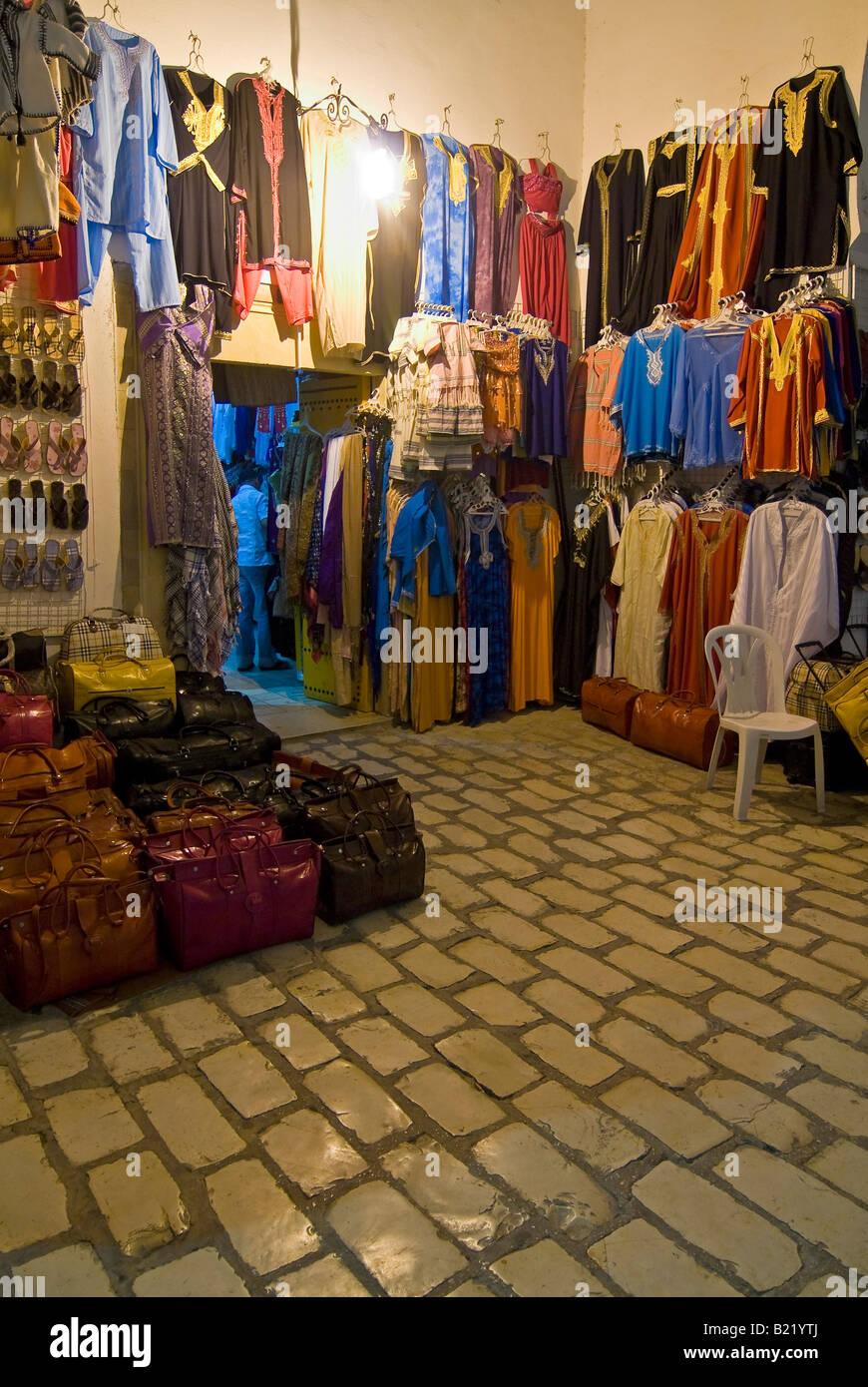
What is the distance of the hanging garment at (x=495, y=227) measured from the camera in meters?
5.97

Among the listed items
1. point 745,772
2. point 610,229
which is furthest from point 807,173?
point 745,772

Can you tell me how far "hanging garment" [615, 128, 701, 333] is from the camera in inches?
227

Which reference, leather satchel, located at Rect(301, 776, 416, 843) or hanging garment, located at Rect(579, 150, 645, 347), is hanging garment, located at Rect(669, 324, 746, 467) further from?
leather satchel, located at Rect(301, 776, 416, 843)

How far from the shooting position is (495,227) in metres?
6.09

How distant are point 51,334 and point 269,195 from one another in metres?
1.40

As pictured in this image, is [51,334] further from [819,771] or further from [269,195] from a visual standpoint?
[819,771]

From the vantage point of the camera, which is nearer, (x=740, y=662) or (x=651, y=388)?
(x=740, y=662)

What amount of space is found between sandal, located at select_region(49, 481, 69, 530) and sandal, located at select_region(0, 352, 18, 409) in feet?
1.38

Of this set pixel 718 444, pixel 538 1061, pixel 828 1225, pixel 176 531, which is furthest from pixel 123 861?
pixel 718 444

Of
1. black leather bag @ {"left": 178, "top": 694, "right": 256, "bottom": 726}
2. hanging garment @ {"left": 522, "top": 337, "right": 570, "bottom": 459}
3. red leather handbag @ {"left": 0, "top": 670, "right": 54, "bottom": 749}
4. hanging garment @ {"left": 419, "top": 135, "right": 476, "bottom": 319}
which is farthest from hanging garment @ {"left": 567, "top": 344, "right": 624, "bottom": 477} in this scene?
red leather handbag @ {"left": 0, "top": 670, "right": 54, "bottom": 749}

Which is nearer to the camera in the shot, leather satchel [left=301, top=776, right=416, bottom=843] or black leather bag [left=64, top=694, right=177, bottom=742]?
leather satchel [left=301, top=776, right=416, bottom=843]

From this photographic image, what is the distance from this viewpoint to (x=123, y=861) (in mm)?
2957

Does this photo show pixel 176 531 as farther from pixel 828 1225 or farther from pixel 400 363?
pixel 828 1225

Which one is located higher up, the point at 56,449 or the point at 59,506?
the point at 56,449
